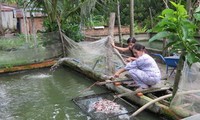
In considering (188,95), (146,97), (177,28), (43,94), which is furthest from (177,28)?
(43,94)

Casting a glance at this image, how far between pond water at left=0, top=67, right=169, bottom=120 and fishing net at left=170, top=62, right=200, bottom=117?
62 centimetres

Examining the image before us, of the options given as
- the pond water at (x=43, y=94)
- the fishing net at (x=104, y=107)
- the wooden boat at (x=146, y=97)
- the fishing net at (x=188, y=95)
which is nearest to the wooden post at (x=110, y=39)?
the wooden boat at (x=146, y=97)

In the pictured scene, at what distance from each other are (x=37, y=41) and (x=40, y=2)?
1.66m

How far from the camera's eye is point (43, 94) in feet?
21.5

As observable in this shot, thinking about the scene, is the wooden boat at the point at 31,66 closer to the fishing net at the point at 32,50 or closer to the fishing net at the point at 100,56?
the fishing net at the point at 32,50

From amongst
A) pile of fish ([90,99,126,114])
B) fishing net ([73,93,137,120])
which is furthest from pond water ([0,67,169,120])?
pile of fish ([90,99,126,114])

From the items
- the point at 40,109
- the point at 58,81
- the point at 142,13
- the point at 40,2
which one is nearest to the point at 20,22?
the point at 142,13

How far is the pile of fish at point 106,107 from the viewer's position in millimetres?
5191

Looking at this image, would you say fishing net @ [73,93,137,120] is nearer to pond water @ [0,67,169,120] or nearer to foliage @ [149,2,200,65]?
pond water @ [0,67,169,120]

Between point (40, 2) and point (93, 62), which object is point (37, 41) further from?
point (93, 62)

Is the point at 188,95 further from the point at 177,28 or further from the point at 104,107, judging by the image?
the point at 104,107

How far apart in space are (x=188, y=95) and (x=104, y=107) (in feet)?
5.51

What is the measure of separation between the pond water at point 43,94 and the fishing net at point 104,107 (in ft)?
0.46

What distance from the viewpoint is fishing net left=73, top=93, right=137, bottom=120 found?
16.4 feet
